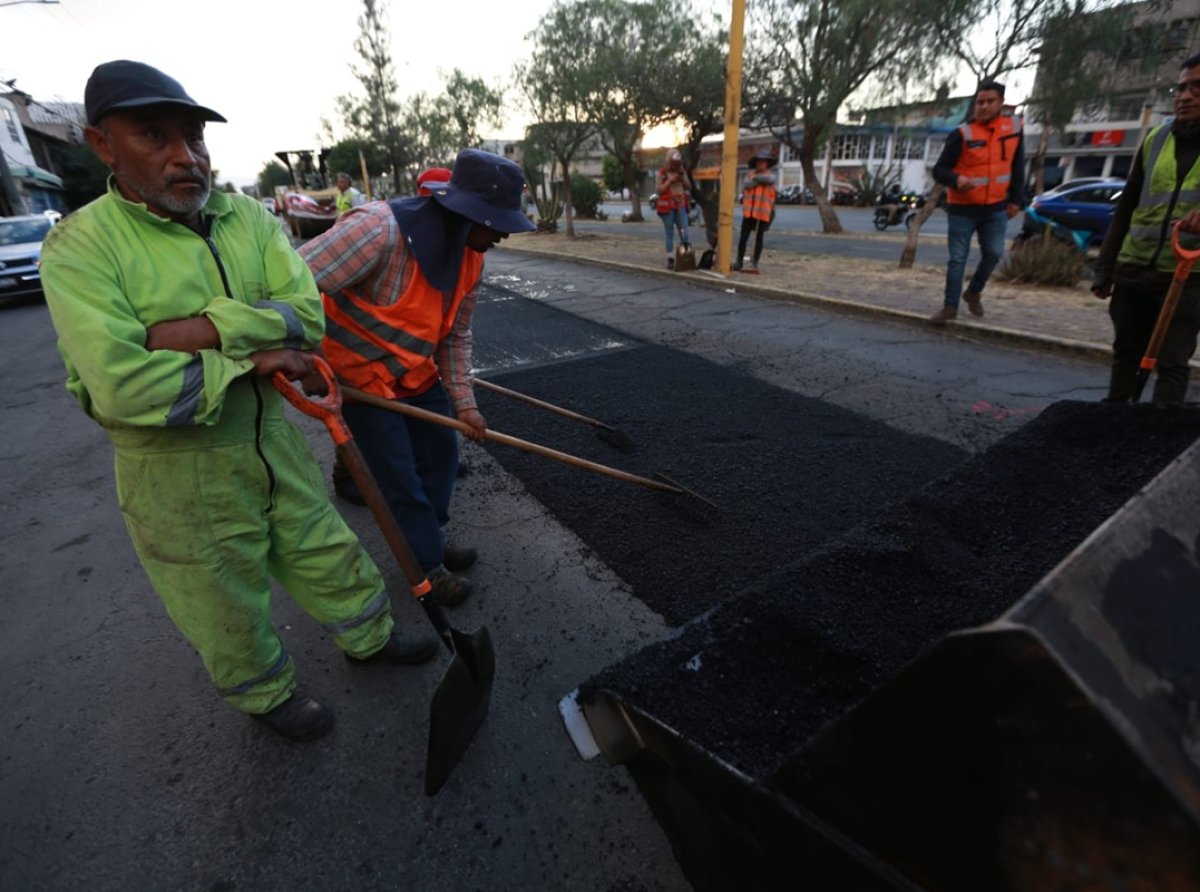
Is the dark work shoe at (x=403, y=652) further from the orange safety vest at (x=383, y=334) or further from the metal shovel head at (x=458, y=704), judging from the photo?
the orange safety vest at (x=383, y=334)

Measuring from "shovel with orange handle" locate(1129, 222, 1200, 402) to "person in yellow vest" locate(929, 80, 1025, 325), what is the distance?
278 centimetres

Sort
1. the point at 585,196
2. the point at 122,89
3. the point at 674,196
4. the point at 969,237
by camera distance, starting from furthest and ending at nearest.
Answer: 1. the point at 585,196
2. the point at 674,196
3. the point at 969,237
4. the point at 122,89

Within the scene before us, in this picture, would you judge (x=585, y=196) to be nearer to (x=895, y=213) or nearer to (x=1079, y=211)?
(x=895, y=213)

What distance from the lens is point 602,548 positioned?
114 inches

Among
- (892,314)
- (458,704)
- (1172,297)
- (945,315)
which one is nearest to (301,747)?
(458,704)

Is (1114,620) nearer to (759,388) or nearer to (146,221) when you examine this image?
(146,221)

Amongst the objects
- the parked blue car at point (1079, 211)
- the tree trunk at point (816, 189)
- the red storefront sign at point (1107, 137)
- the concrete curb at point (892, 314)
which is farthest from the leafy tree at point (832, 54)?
the red storefront sign at point (1107, 137)

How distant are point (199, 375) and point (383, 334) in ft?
2.73

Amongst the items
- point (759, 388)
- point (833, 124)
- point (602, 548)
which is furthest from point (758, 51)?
point (602, 548)

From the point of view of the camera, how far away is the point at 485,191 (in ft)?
7.07

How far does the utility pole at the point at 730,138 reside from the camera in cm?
904

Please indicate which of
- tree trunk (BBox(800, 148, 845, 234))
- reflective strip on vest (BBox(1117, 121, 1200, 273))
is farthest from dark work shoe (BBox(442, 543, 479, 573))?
tree trunk (BBox(800, 148, 845, 234))

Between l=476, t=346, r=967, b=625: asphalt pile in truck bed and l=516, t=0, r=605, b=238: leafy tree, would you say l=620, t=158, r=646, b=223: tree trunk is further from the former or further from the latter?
l=476, t=346, r=967, b=625: asphalt pile in truck bed

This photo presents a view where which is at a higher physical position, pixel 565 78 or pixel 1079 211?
pixel 565 78
